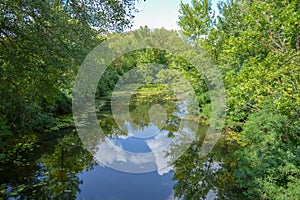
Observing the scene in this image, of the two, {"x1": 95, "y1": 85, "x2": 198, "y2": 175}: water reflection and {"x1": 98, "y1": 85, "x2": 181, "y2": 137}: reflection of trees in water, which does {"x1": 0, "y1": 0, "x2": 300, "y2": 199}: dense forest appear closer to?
{"x1": 95, "y1": 85, "x2": 198, "y2": 175}: water reflection

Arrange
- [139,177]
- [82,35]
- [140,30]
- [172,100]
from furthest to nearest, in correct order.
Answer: [140,30] < [172,100] < [139,177] < [82,35]

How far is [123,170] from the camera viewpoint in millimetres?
6832

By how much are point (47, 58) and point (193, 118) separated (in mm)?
9909

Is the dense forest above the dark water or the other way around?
above

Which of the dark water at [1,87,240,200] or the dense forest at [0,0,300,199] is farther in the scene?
the dark water at [1,87,240,200]

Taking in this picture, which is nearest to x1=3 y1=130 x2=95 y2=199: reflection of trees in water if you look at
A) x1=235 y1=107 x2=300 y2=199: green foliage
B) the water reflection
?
the water reflection

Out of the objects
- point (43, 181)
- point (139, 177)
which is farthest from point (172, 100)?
point (43, 181)

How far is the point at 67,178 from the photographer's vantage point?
5797mm

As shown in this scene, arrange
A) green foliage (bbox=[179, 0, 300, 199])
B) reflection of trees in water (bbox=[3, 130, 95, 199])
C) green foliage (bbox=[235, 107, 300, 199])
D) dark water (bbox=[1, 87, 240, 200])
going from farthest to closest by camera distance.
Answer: dark water (bbox=[1, 87, 240, 200])
reflection of trees in water (bbox=[3, 130, 95, 199])
green foliage (bbox=[235, 107, 300, 199])
green foliage (bbox=[179, 0, 300, 199])

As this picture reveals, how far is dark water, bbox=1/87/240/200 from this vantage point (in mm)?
5332

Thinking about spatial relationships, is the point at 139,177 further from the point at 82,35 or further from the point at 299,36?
the point at 299,36

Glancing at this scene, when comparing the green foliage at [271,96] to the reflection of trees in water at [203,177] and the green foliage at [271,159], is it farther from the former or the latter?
the reflection of trees in water at [203,177]

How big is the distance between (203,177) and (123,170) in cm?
260

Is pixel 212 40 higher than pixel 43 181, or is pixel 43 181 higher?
pixel 212 40
